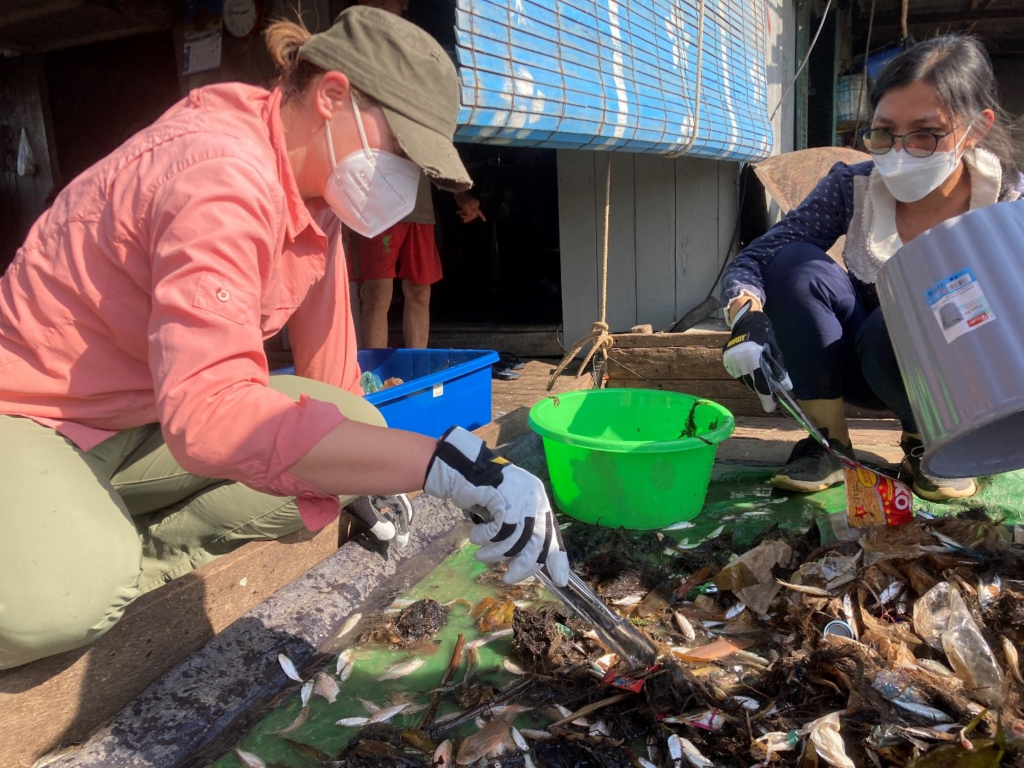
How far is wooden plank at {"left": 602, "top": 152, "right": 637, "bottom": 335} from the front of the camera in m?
5.77

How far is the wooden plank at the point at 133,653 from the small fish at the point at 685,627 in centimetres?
117

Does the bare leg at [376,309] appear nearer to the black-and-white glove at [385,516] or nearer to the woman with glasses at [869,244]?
the black-and-white glove at [385,516]

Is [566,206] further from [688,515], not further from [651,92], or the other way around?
[688,515]

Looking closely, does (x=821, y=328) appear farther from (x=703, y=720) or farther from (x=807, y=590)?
(x=703, y=720)

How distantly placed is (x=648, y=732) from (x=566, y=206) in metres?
4.59

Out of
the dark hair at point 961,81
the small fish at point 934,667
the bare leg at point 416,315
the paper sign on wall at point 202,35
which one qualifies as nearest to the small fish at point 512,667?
the small fish at point 934,667

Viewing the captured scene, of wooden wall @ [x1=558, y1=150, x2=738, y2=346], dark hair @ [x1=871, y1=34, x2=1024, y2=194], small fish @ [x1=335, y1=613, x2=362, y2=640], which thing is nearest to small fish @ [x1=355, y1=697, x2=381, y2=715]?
small fish @ [x1=335, y1=613, x2=362, y2=640]

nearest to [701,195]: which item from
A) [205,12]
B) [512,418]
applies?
[512,418]

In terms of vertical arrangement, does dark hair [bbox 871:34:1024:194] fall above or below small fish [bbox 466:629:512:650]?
above

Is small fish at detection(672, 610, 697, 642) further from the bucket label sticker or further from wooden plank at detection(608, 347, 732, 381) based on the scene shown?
wooden plank at detection(608, 347, 732, 381)

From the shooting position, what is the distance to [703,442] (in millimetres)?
2521

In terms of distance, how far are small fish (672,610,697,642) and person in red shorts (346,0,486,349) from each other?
264 cm

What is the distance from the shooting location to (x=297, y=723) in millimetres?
1742

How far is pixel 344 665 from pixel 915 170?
2462mm
